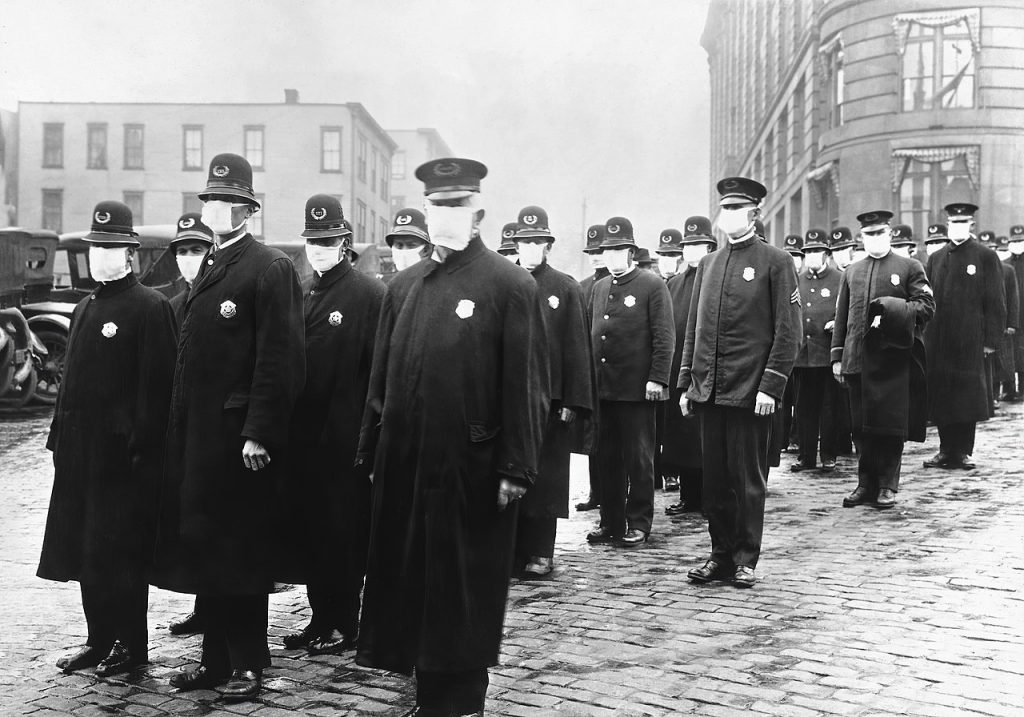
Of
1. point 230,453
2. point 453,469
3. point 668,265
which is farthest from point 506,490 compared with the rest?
point 668,265

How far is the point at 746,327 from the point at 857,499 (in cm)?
310

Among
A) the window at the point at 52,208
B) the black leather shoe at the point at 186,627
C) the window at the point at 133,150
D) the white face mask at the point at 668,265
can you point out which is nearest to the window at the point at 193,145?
the window at the point at 133,150

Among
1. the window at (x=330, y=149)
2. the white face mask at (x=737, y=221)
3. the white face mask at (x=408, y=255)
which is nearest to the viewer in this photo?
the white face mask at (x=408, y=255)

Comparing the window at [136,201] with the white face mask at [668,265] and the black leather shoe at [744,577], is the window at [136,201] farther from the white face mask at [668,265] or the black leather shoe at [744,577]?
the black leather shoe at [744,577]

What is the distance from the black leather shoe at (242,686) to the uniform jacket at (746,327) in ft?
11.4

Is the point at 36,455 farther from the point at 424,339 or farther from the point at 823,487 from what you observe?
the point at 424,339

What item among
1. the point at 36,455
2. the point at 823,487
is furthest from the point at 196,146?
the point at 823,487

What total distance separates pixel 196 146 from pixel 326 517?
47492 mm

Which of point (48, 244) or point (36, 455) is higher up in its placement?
point (48, 244)

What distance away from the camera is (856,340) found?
31.1ft

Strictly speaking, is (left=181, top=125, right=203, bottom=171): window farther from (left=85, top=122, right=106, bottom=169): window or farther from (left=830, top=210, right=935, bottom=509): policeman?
(left=830, top=210, right=935, bottom=509): policeman

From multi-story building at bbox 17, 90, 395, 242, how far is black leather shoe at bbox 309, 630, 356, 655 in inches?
1759

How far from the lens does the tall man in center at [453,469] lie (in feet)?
14.0

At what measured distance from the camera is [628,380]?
8.36 m
